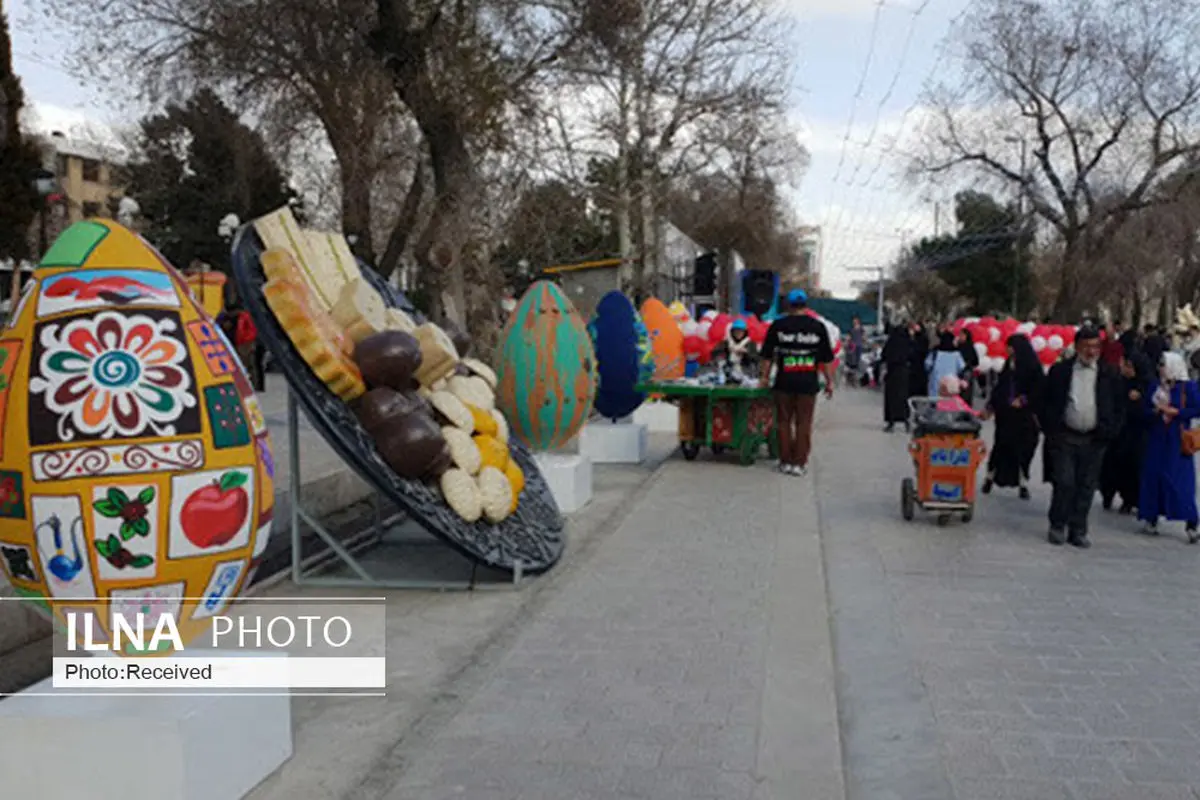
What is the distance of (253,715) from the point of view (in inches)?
152

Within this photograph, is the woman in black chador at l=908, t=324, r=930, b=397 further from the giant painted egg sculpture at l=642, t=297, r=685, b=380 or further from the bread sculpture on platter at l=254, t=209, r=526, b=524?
the bread sculpture on platter at l=254, t=209, r=526, b=524

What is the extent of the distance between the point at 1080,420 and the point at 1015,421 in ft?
6.84

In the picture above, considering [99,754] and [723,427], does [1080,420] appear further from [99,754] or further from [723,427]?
[99,754]

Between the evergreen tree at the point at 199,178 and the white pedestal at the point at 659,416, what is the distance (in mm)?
6275

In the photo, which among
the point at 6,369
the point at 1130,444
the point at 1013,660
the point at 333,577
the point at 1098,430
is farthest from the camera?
the point at 1130,444

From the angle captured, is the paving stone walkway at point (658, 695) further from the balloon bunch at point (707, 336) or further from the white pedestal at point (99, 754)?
the balloon bunch at point (707, 336)

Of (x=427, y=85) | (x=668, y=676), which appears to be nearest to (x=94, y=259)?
(x=668, y=676)

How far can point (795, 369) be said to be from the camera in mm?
10844

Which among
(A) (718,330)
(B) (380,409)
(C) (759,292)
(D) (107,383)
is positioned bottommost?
(B) (380,409)

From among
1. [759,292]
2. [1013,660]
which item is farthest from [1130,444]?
[759,292]

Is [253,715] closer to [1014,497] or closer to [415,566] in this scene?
[415,566]

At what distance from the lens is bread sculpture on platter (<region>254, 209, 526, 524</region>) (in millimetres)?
5559

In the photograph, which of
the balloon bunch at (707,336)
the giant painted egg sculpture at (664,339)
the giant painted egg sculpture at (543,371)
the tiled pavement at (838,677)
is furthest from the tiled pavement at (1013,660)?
the balloon bunch at (707,336)

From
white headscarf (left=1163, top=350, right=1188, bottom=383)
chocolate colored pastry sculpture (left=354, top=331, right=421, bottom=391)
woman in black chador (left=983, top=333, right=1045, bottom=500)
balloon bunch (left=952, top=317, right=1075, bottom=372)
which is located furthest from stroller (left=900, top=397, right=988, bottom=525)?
balloon bunch (left=952, top=317, right=1075, bottom=372)
